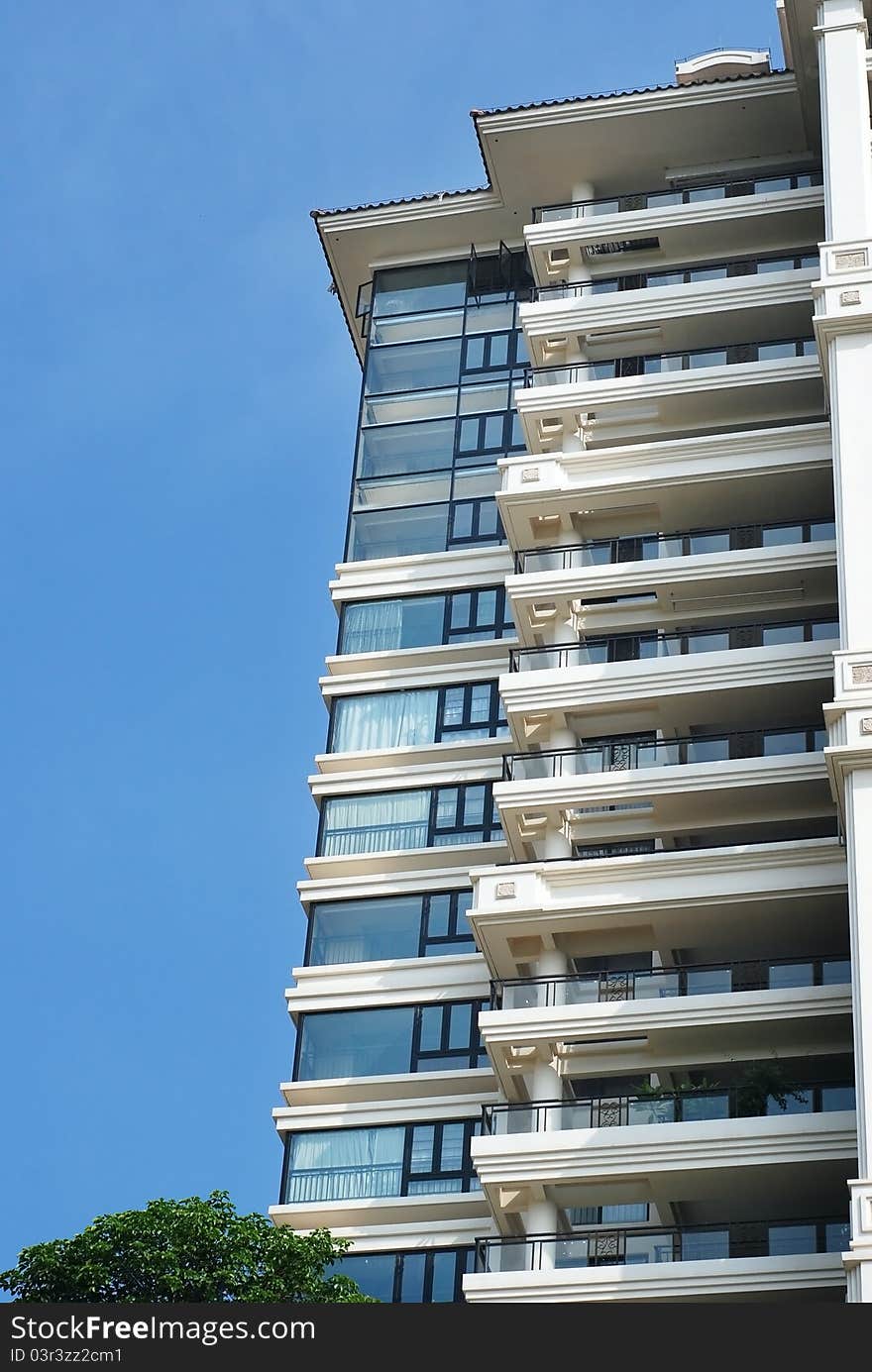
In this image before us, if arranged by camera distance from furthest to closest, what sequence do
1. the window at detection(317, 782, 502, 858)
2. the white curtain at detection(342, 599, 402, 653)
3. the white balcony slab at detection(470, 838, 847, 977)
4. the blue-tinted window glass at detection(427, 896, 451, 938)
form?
the white curtain at detection(342, 599, 402, 653) < the window at detection(317, 782, 502, 858) < the blue-tinted window glass at detection(427, 896, 451, 938) < the white balcony slab at detection(470, 838, 847, 977)

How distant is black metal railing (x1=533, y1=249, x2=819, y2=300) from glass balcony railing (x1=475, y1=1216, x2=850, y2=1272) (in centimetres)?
2062

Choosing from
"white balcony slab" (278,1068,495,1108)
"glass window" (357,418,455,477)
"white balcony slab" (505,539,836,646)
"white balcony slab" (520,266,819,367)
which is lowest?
"white balcony slab" (278,1068,495,1108)

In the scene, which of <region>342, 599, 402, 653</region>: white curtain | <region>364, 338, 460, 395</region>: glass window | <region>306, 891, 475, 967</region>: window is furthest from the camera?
<region>364, 338, 460, 395</region>: glass window

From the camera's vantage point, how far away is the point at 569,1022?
35.9m

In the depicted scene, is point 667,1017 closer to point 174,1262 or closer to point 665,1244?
point 665,1244

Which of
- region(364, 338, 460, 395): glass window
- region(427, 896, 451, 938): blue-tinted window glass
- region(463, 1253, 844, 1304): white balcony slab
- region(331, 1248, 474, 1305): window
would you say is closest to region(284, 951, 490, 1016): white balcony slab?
region(427, 896, 451, 938): blue-tinted window glass

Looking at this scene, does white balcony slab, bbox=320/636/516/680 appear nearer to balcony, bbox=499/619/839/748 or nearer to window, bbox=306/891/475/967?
balcony, bbox=499/619/839/748

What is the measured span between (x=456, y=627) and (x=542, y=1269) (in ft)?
51.2

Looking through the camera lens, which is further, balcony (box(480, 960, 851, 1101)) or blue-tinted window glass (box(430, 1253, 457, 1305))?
blue-tinted window glass (box(430, 1253, 457, 1305))

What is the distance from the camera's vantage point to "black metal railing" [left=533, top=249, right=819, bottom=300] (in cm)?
4631

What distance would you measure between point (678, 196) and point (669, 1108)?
2183cm

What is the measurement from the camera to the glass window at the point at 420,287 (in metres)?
50.6

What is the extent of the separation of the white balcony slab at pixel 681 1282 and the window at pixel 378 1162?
5.01 meters

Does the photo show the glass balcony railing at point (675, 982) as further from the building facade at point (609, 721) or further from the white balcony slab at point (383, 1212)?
the white balcony slab at point (383, 1212)
